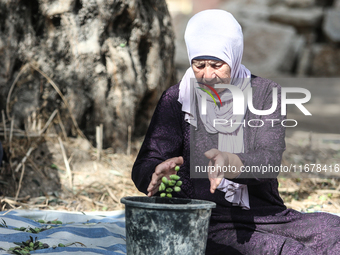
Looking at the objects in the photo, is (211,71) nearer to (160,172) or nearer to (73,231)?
(160,172)

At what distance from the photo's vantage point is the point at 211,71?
2.02 meters

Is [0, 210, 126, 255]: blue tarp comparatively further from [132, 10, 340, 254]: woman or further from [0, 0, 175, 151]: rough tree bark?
[0, 0, 175, 151]: rough tree bark

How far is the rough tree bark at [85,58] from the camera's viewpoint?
3902 millimetres

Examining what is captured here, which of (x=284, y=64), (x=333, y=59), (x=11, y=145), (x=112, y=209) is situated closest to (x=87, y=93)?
(x=11, y=145)

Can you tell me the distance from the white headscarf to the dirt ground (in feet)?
5.15

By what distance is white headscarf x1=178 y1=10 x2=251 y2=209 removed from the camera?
6.57 ft

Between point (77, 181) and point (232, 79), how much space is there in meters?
2.08

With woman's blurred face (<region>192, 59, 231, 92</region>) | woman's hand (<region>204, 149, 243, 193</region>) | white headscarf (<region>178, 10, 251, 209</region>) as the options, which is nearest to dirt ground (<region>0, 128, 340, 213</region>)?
white headscarf (<region>178, 10, 251, 209</region>)

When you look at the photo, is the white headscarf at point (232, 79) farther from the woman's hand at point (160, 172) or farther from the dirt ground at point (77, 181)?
the dirt ground at point (77, 181)

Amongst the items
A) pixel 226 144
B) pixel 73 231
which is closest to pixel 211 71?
pixel 226 144

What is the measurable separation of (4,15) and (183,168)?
8.18ft

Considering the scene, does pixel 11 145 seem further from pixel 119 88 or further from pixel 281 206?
pixel 281 206

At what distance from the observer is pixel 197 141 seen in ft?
6.95

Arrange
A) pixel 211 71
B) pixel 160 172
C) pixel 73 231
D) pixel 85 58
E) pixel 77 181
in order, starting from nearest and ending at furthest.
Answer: pixel 160 172 < pixel 211 71 < pixel 73 231 < pixel 77 181 < pixel 85 58
